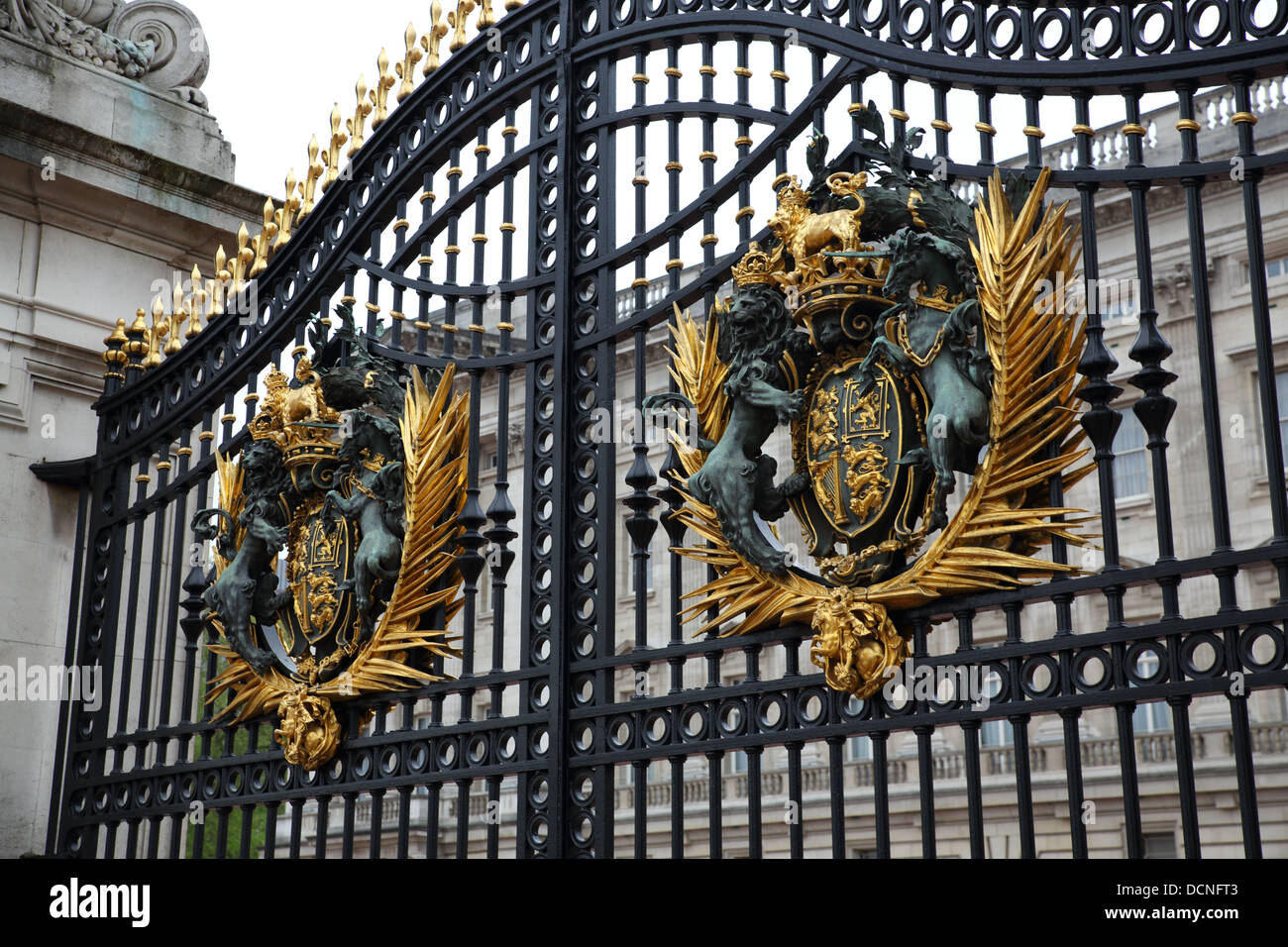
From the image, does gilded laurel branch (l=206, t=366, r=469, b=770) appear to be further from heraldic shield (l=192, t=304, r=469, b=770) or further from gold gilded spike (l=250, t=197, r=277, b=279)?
gold gilded spike (l=250, t=197, r=277, b=279)

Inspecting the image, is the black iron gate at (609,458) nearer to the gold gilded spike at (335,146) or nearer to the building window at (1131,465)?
the gold gilded spike at (335,146)

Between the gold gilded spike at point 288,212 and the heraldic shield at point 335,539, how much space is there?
29.1 inches

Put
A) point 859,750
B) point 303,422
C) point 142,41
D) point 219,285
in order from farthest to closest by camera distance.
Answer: point 859,750, point 142,41, point 219,285, point 303,422

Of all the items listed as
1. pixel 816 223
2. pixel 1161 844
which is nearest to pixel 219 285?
pixel 816 223

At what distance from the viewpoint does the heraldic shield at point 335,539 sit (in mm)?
6934

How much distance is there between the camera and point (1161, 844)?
687 inches

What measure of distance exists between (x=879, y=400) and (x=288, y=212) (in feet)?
12.9

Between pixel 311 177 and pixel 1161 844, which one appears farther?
pixel 1161 844

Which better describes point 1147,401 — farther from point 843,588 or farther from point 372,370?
Answer: point 372,370

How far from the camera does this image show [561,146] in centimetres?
697

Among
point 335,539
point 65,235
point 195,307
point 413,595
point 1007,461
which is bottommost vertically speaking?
point 413,595

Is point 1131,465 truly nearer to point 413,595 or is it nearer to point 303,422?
point 303,422

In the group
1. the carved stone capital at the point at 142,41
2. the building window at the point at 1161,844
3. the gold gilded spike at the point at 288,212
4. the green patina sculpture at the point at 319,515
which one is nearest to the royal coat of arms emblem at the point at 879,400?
the green patina sculpture at the point at 319,515

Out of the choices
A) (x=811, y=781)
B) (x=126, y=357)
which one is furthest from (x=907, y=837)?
(x=126, y=357)
